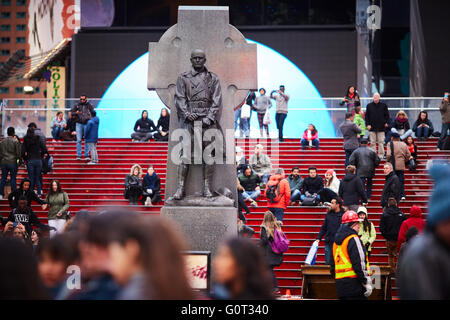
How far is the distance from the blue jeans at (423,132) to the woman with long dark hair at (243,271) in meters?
21.5

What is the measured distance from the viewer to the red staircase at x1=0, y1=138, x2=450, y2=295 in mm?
17750

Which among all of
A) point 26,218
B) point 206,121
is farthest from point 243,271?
point 26,218

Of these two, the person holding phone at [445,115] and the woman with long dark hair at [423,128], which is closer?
the person holding phone at [445,115]

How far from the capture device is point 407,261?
12.8ft

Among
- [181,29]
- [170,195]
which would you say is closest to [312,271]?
[170,195]

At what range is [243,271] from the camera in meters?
4.41

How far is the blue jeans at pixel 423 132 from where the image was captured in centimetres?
2508

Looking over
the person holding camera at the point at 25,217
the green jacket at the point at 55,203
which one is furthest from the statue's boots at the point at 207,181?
the green jacket at the point at 55,203

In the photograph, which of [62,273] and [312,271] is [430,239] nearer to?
[62,273]

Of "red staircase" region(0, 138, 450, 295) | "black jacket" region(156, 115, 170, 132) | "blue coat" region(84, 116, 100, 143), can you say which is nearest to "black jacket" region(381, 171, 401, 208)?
"red staircase" region(0, 138, 450, 295)

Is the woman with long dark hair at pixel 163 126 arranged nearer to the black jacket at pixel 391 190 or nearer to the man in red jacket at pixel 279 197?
the man in red jacket at pixel 279 197

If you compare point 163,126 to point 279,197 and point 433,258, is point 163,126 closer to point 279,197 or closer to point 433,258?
point 279,197

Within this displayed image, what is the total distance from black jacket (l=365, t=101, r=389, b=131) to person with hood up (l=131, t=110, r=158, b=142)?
23.7 ft

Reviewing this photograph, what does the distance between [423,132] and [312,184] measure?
722 centimetres
